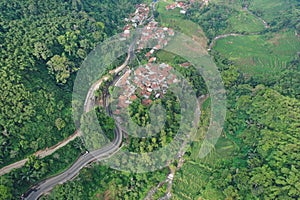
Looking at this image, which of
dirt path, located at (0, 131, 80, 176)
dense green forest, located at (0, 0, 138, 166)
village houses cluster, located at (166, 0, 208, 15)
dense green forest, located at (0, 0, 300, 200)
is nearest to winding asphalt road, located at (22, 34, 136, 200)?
dense green forest, located at (0, 0, 300, 200)

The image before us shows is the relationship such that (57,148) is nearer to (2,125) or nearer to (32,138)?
(32,138)

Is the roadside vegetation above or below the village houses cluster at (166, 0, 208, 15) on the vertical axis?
below

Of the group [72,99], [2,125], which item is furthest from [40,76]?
[2,125]

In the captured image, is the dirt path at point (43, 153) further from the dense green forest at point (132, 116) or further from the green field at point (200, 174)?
the green field at point (200, 174)

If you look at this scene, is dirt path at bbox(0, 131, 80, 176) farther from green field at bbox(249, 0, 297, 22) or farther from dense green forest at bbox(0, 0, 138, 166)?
green field at bbox(249, 0, 297, 22)

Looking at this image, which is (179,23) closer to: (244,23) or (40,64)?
(244,23)

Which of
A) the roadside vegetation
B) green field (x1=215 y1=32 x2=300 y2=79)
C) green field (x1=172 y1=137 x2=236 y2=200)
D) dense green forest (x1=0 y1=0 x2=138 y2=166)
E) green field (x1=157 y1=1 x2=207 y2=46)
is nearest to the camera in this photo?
the roadside vegetation

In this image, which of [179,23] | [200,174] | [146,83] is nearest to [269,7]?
[179,23]

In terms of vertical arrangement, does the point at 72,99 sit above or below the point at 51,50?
below
